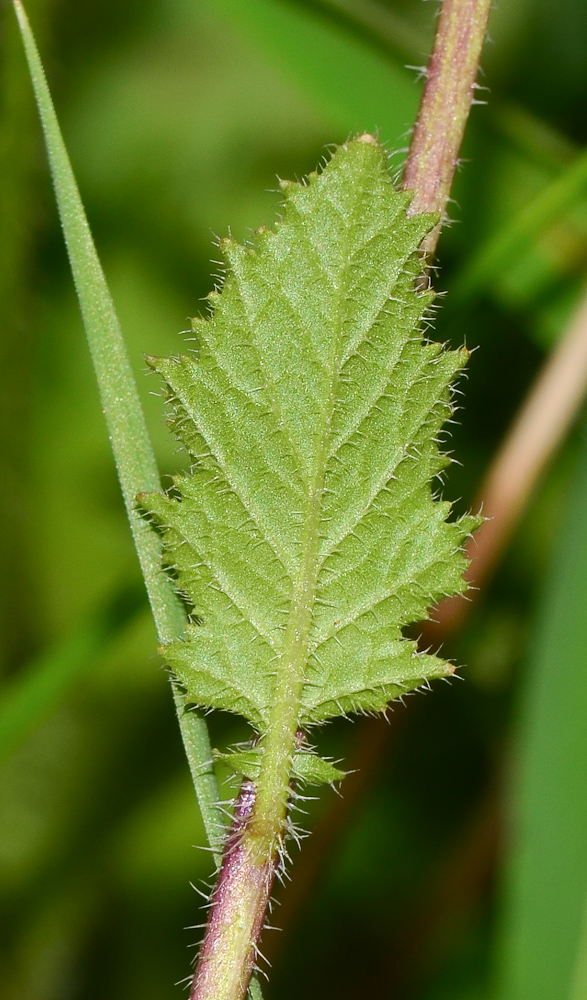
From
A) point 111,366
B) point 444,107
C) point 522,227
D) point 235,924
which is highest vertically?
point 522,227

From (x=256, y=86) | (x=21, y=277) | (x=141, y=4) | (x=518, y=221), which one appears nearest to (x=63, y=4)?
(x=141, y=4)

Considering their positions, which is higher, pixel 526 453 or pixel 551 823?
pixel 526 453

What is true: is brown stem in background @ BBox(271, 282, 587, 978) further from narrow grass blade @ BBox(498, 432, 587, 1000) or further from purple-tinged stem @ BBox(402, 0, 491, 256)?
purple-tinged stem @ BBox(402, 0, 491, 256)

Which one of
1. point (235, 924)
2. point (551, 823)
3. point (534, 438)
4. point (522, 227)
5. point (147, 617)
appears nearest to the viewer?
point (235, 924)

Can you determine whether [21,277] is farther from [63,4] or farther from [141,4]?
[141,4]

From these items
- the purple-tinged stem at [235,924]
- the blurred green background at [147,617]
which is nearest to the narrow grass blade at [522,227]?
the blurred green background at [147,617]

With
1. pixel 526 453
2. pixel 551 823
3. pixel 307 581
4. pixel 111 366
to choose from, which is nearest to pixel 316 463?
pixel 307 581

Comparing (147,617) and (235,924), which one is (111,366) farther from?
(147,617)

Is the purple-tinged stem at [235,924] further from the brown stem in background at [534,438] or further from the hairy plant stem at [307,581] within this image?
the brown stem in background at [534,438]

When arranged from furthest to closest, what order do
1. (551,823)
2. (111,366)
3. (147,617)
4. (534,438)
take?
1. (147,617)
2. (534,438)
3. (551,823)
4. (111,366)
